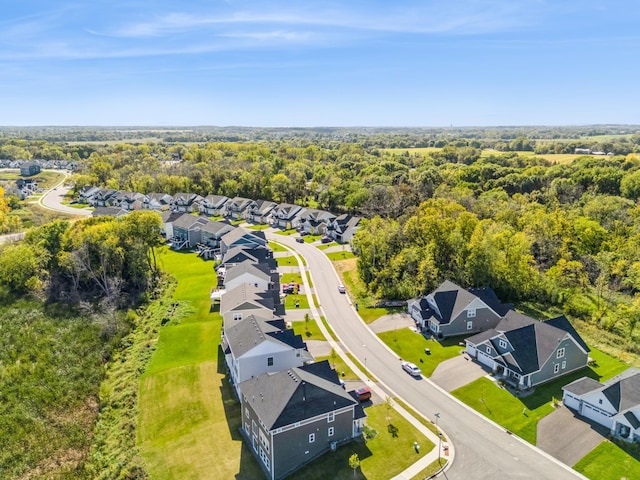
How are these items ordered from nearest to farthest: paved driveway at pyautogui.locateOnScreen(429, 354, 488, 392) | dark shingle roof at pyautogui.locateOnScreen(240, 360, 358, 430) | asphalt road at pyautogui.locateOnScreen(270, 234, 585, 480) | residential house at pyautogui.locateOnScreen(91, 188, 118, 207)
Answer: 1. dark shingle roof at pyautogui.locateOnScreen(240, 360, 358, 430)
2. asphalt road at pyautogui.locateOnScreen(270, 234, 585, 480)
3. paved driveway at pyautogui.locateOnScreen(429, 354, 488, 392)
4. residential house at pyautogui.locateOnScreen(91, 188, 118, 207)

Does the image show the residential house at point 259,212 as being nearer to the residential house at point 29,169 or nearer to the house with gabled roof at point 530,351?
the house with gabled roof at point 530,351

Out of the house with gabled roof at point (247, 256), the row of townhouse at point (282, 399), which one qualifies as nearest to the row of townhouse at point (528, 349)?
the row of townhouse at point (282, 399)

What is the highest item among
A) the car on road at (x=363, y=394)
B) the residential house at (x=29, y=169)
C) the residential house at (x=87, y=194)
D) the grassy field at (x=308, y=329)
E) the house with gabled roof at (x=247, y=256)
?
the residential house at (x=29, y=169)

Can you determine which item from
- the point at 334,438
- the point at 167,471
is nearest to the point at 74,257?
the point at 167,471

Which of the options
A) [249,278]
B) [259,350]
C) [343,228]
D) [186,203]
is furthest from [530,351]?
[186,203]

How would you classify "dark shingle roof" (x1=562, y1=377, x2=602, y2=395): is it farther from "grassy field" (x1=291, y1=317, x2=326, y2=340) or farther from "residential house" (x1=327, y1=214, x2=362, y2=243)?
"residential house" (x1=327, y1=214, x2=362, y2=243)

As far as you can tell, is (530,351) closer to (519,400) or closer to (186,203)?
(519,400)

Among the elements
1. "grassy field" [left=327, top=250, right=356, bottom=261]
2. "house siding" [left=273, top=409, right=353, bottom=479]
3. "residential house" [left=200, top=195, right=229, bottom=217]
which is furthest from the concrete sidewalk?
"residential house" [left=200, top=195, right=229, bottom=217]
